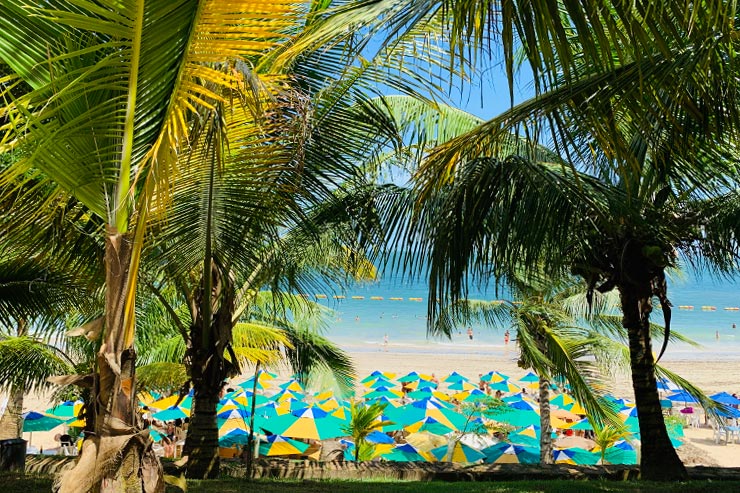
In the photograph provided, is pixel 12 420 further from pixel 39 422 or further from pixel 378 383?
pixel 378 383

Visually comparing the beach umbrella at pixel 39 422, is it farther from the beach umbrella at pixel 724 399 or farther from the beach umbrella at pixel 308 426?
the beach umbrella at pixel 724 399

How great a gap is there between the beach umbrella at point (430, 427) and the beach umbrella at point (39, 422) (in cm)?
726

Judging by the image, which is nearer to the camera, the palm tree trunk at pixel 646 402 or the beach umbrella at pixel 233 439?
the palm tree trunk at pixel 646 402

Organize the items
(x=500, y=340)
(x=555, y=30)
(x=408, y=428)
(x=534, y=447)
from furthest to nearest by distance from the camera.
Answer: (x=500, y=340) → (x=408, y=428) → (x=534, y=447) → (x=555, y=30)

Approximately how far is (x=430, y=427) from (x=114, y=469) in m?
12.0

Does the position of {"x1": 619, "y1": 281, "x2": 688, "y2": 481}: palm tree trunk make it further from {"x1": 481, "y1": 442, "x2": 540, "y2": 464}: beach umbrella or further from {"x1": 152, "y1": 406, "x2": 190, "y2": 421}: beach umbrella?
{"x1": 152, "y1": 406, "x2": 190, "y2": 421}: beach umbrella

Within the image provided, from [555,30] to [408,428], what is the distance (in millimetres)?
13050

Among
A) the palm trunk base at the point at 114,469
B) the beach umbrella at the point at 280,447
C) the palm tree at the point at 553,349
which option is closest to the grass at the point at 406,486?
the palm tree at the point at 553,349

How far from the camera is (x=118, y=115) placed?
9.56 ft

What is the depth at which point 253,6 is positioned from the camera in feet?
8.53

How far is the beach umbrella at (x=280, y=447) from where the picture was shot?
1239 centimetres

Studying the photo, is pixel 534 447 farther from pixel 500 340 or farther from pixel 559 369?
pixel 500 340

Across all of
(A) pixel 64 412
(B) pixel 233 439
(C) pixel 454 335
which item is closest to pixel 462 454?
(B) pixel 233 439

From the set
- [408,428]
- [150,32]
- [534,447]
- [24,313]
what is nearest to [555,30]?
[150,32]
